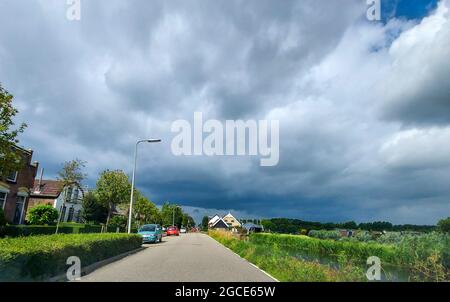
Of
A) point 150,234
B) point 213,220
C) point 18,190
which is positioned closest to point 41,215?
point 18,190

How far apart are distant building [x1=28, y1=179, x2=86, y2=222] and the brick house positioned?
36.0ft

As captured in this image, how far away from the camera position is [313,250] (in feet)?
141

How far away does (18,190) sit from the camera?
117 ft

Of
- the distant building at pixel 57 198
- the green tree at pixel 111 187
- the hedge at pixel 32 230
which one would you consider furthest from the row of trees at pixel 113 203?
the hedge at pixel 32 230

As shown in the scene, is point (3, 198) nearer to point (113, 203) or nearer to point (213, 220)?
point (113, 203)

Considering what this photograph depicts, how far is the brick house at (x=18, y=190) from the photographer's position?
33625 mm

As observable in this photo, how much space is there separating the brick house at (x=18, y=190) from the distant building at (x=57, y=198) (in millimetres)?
10959

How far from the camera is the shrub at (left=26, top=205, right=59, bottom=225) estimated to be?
133 feet

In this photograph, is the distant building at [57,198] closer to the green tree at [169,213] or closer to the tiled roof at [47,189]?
the tiled roof at [47,189]

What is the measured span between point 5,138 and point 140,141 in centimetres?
1241

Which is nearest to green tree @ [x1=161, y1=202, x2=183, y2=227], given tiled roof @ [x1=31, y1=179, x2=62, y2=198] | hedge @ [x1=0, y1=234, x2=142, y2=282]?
tiled roof @ [x1=31, y1=179, x2=62, y2=198]

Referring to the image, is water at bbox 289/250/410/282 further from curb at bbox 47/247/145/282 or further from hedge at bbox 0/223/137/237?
hedge at bbox 0/223/137/237

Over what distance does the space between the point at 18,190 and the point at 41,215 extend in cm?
619

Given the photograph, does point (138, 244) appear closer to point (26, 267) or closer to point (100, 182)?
point (26, 267)
